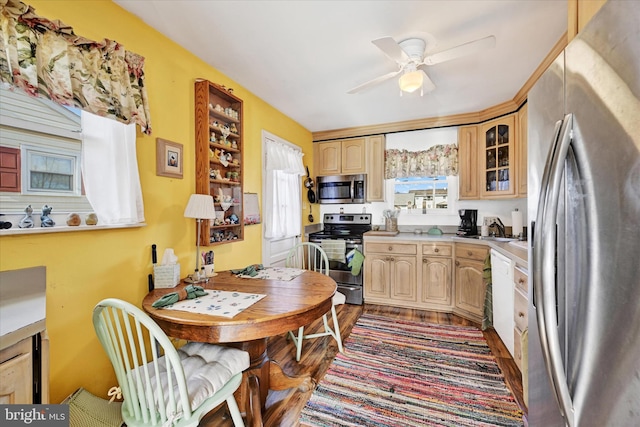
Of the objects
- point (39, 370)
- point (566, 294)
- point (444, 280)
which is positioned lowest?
point (444, 280)

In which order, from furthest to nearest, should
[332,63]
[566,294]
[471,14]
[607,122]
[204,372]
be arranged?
1. [332,63]
2. [471,14]
3. [204,372]
4. [566,294]
5. [607,122]

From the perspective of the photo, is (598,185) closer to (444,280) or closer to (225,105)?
(225,105)

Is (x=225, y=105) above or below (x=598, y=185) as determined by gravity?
above

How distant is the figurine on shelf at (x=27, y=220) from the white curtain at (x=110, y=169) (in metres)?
0.22

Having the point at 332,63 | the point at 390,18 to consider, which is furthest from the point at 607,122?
the point at 332,63

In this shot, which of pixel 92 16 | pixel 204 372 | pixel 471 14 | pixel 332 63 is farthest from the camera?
pixel 332 63

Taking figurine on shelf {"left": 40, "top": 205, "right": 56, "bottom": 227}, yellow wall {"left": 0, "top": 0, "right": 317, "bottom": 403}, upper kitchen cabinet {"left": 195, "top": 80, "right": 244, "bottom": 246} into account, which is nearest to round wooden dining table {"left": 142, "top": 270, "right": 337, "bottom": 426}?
yellow wall {"left": 0, "top": 0, "right": 317, "bottom": 403}

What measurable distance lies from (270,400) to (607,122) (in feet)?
6.63

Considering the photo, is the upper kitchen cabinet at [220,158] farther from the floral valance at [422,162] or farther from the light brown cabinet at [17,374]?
the floral valance at [422,162]

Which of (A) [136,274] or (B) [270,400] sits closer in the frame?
(A) [136,274]

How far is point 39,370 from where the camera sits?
0.71 metres

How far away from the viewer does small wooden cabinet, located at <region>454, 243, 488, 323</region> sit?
2.77 metres

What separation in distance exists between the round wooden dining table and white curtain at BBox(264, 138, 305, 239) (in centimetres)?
113

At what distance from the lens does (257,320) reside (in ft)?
3.81
